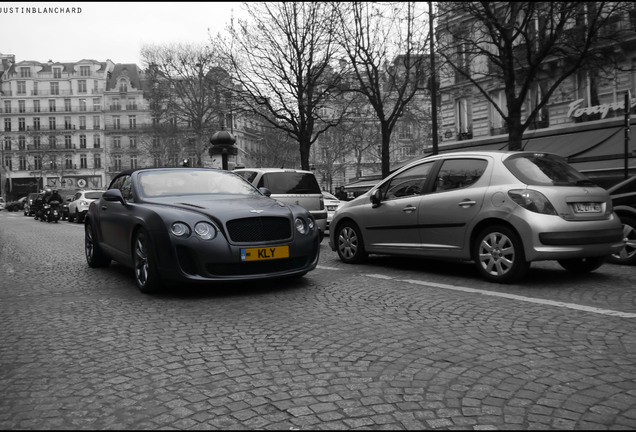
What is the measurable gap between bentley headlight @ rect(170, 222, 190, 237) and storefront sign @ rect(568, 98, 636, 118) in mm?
19529

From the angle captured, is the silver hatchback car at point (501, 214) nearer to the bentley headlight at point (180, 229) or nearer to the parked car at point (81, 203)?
the bentley headlight at point (180, 229)

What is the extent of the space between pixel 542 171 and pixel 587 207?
2.06 feet

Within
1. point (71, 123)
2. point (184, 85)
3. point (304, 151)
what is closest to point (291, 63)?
point (304, 151)

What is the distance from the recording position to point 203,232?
611 centimetres

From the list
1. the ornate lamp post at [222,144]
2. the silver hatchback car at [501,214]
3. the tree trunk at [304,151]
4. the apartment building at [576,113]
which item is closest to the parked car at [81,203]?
the tree trunk at [304,151]

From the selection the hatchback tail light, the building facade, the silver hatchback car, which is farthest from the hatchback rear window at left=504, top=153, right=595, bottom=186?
the building facade

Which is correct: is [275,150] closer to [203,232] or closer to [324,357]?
[203,232]

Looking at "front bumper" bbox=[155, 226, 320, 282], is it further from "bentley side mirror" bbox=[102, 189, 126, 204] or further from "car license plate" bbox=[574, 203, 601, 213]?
"car license plate" bbox=[574, 203, 601, 213]

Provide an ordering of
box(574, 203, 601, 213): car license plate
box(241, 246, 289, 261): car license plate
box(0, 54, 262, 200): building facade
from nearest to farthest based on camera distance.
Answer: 1. box(241, 246, 289, 261): car license plate
2. box(574, 203, 601, 213): car license plate
3. box(0, 54, 262, 200): building facade

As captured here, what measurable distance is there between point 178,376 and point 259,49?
A: 22598mm

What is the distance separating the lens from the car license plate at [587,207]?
262 inches

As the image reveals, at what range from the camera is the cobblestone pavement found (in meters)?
2.95

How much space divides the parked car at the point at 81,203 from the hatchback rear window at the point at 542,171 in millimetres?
22920

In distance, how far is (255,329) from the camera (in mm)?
4715
